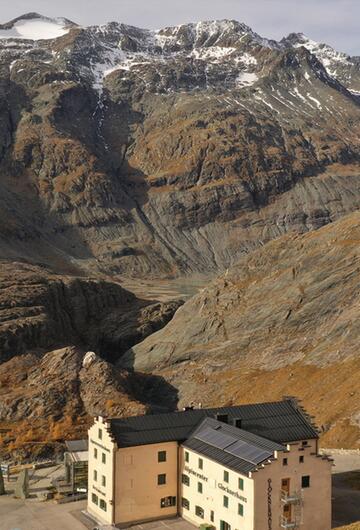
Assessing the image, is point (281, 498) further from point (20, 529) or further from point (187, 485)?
point (20, 529)

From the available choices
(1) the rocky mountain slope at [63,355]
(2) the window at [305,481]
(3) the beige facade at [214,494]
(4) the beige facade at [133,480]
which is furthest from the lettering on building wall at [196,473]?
(1) the rocky mountain slope at [63,355]

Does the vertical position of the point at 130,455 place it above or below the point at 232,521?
above

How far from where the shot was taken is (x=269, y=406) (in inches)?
2196

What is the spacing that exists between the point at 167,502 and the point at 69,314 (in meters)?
78.8

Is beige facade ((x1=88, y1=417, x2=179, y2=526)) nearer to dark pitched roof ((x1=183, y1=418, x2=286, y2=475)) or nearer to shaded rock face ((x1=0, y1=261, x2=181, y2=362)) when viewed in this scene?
dark pitched roof ((x1=183, y1=418, x2=286, y2=475))

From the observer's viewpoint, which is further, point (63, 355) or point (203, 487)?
point (63, 355)

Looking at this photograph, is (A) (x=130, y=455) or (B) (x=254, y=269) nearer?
(A) (x=130, y=455)

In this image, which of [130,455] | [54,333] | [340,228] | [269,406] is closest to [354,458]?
[269,406]

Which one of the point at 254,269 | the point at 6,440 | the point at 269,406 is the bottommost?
the point at 6,440

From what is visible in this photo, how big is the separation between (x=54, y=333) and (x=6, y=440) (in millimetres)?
39882

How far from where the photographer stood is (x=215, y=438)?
50250 millimetres

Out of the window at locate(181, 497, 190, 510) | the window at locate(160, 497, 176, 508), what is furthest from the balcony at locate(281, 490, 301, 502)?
the window at locate(160, 497, 176, 508)

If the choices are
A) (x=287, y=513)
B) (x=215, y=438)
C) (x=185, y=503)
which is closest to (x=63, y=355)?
(x=185, y=503)

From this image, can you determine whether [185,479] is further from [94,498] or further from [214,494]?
[94,498]
